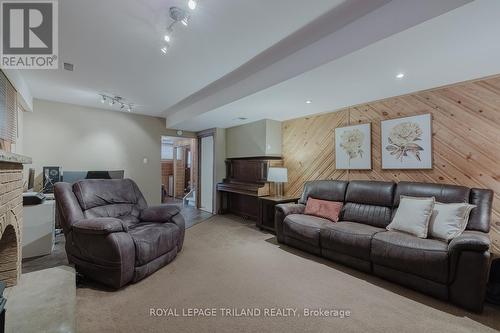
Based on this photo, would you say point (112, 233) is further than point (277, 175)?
No

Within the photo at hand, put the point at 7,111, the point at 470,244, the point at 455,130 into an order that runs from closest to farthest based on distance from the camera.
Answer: the point at 470,244, the point at 455,130, the point at 7,111

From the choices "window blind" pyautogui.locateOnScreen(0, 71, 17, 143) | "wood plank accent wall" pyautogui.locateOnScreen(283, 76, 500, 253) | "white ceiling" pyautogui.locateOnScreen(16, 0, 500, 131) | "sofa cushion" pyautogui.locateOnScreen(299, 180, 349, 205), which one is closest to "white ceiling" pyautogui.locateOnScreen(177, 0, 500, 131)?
"white ceiling" pyautogui.locateOnScreen(16, 0, 500, 131)

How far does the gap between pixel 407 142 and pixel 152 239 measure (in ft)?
11.9

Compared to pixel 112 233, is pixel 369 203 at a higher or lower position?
higher

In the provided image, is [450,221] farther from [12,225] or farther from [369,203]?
[12,225]

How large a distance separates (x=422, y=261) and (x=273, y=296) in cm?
148

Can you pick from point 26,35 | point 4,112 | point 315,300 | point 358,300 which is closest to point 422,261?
point 358,300

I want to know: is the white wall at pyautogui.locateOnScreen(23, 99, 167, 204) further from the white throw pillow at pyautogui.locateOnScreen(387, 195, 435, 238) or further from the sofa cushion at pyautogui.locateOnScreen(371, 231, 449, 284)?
the white throw pillow at pyautogui.locateOnScreen(387, 195, 435, 238)

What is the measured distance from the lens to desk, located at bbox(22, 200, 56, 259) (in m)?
2.88

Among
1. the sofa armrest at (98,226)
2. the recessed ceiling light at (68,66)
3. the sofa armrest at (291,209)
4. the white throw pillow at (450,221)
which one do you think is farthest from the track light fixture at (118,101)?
the white throw pillow at (450,221)

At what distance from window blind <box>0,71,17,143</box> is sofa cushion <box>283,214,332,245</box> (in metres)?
3.99

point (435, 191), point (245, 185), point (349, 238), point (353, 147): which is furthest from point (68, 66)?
point (435, 191)

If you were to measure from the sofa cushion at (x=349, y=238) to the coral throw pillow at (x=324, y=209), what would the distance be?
30 centimetres

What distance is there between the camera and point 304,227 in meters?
3.11
